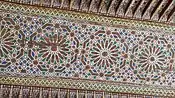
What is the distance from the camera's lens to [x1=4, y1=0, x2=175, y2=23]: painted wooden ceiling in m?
3.82

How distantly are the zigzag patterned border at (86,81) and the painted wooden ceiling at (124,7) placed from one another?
0.06m

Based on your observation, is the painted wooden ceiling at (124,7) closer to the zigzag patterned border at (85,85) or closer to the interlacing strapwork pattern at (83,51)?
the interlacing strapwork pattern at (83,51)

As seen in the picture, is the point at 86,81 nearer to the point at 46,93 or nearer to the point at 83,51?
the point at 83,51

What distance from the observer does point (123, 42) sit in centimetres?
405

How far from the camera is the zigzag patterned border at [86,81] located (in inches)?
146

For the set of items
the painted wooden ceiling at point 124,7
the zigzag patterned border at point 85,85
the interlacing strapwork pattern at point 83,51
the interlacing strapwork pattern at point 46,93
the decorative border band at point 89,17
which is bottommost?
the interlacing strapwork pattern at point 46,93

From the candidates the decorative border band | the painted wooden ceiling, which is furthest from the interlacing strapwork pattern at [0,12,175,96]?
the painted wooden ceiling

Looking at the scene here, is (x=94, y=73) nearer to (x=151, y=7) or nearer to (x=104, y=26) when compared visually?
(x=104, y=26)

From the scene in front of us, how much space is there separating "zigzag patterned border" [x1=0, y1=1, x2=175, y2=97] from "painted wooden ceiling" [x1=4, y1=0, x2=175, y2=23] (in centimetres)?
6

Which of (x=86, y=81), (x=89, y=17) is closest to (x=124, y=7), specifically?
(x=89, y=17)

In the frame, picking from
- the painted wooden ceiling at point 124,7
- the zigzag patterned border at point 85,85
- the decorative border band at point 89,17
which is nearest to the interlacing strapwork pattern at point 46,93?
the zigzag patterned border at point 85,85

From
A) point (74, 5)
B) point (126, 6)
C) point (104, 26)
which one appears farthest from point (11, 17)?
point (126, 6)

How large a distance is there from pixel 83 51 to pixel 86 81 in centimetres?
38

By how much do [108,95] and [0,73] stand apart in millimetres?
1362
